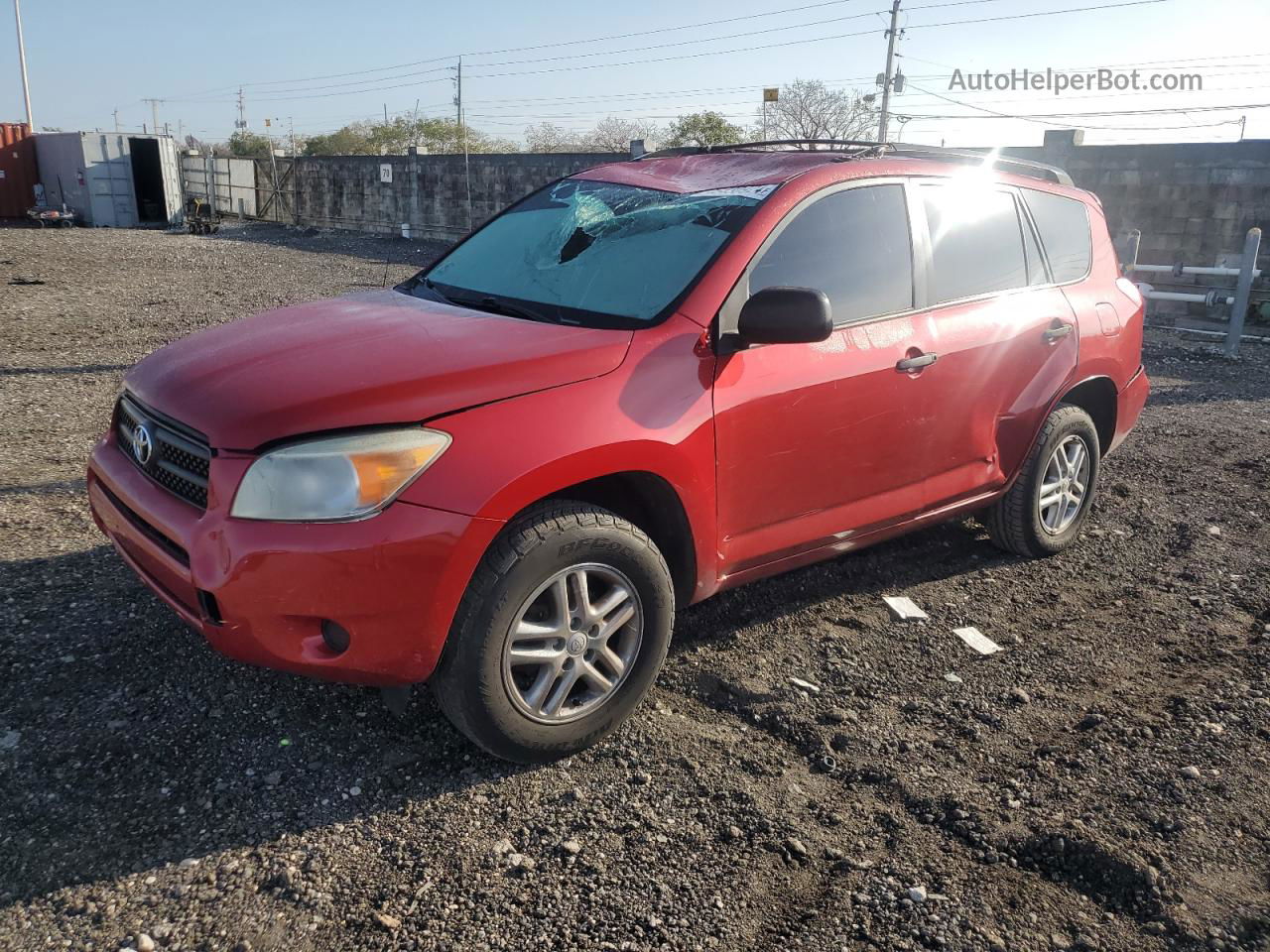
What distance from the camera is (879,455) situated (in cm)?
371

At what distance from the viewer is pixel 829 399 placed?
3.45 m

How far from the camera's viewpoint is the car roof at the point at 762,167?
12.1 ft

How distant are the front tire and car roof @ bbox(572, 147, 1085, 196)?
156cm

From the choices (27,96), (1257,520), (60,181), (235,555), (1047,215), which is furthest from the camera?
(27,96)

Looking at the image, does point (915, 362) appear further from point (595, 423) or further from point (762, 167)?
point (595, 423)

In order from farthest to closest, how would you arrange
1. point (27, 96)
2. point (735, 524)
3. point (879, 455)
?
point (27, 96) < point (879, 455) < point (735, 524)

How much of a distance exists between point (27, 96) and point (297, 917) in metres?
57.1

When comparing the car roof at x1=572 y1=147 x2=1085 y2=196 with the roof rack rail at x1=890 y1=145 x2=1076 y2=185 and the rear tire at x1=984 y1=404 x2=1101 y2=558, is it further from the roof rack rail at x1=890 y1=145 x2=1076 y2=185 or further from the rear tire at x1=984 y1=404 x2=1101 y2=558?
the rear tire at x1=984 y1=404 x2=1101 y2=558

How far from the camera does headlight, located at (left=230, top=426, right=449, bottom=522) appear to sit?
2514 mm

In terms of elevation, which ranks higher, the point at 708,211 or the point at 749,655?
the point at 708,211

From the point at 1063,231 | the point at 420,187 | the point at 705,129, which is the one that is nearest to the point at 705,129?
the point at 705,129

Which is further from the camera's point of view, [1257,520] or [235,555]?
[1257,520]

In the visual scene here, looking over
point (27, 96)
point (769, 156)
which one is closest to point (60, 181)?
point (27, 96)

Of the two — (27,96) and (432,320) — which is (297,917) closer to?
(432,320)
